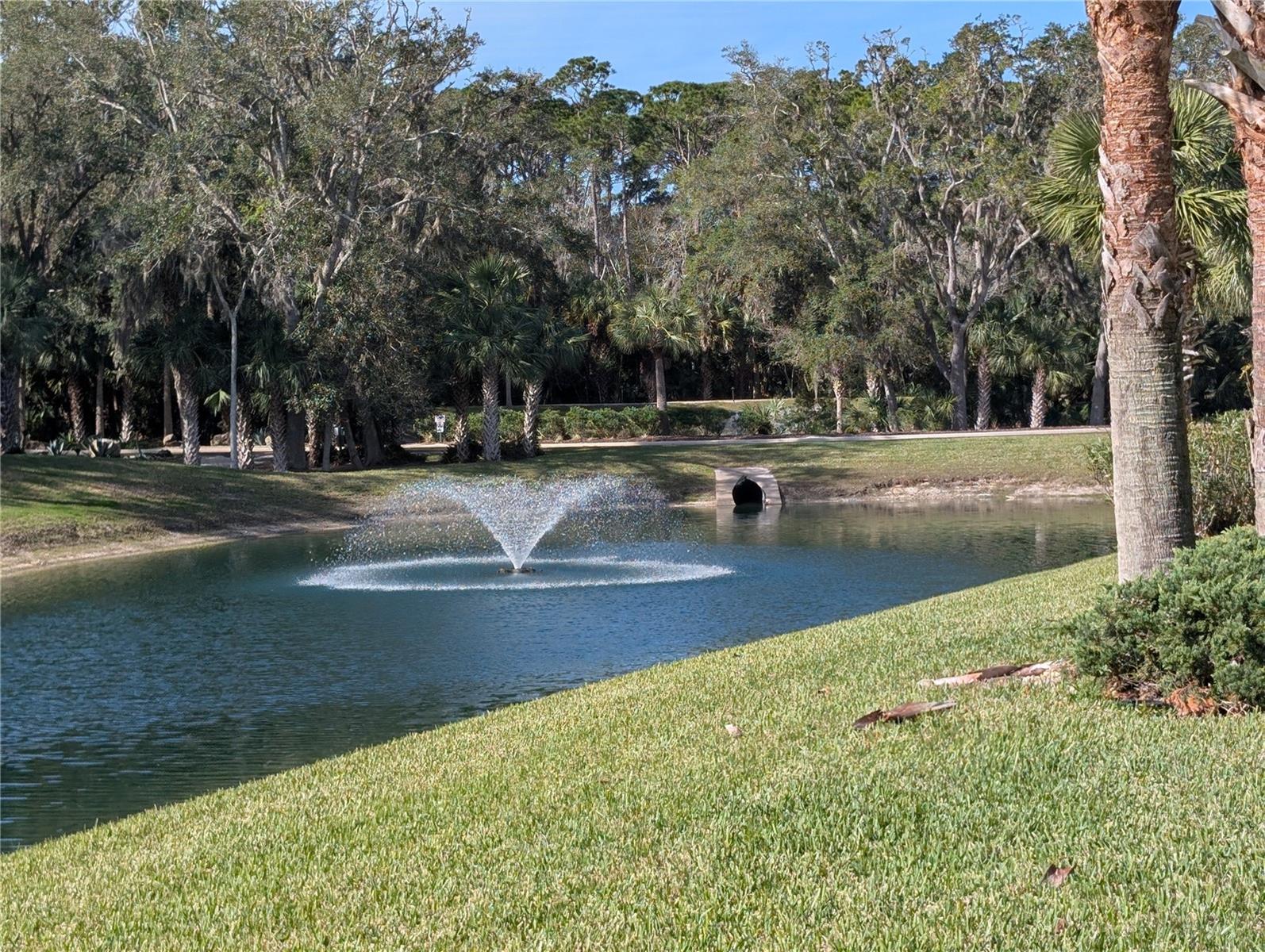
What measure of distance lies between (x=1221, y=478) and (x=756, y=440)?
88.9ft

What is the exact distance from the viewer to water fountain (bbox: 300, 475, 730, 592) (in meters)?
22.5

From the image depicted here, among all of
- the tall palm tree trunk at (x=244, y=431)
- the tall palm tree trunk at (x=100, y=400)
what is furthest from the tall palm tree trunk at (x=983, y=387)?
the tall palm tree trunk at (x=100, y=400)

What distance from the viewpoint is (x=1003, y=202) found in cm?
4403

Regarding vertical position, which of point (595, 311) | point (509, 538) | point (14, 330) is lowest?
point (509, 538)

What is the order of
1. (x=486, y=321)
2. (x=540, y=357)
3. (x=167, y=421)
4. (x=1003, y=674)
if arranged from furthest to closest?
(x=167, y=421), (x=540, y=357), (x=486, y=321), (x=1003, y=674)

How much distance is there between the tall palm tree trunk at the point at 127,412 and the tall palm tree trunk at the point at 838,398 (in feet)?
80.3

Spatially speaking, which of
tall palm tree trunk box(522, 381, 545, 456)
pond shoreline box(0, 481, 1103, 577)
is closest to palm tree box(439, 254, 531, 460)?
tall palm tree trunk box(522, 381, 545, 456)

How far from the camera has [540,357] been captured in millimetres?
42188

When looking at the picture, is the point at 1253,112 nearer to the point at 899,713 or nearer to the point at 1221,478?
the point at 899,713

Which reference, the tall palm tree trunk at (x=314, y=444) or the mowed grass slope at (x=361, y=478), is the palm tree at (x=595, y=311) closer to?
the mowed grass slope at (x=361, y=478)

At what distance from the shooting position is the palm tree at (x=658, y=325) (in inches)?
2062

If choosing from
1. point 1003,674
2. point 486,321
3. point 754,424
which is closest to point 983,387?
point 754,424

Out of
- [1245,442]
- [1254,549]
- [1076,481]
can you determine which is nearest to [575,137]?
[1076,481]

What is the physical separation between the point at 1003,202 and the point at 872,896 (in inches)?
1648
